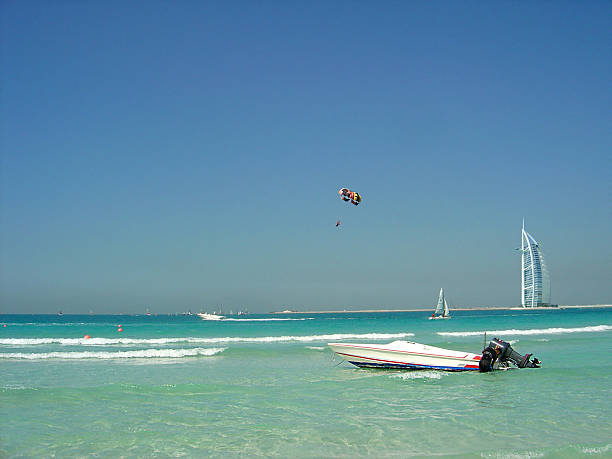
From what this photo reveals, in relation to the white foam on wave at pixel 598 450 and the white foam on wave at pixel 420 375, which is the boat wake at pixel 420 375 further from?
the white foam on wave at pixel 598 450

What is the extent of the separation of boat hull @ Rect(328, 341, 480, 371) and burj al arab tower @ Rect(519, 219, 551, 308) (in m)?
117

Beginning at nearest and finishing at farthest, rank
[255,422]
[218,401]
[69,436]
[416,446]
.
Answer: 1. [416,446]
2. [69,436]
3. [255,422]
4. [218,401]

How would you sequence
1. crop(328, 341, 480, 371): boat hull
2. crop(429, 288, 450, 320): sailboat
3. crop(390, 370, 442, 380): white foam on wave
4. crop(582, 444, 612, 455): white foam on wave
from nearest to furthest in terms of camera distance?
crop(582, 444, 612, 455): white foam on wave < crop(390, 370, 442, 380): white foam on wave < crop(328, 341, 480, 371): boat hull < crop(429, 288, 450, 320): sailboat

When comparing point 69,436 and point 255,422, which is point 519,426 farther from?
point 69,436

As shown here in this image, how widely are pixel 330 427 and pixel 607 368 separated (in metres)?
14.1

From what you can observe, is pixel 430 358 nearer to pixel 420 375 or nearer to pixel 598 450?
pixel 420 375

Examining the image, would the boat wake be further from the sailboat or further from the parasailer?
the sailboat

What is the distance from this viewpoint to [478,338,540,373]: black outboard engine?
1819 cm

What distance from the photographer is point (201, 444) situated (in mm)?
9781

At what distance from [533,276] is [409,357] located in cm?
12052

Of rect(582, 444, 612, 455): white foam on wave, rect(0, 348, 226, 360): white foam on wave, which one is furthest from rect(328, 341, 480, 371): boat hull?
rect(0, 348, 226, 360): white foam on wave

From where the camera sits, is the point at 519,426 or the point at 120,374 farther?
the point at 120,374

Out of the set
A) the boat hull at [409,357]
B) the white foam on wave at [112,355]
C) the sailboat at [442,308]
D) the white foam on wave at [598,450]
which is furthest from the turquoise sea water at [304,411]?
the sailboat at [442,308]

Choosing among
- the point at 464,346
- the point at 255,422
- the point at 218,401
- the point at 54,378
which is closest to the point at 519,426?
the point at 255,422
